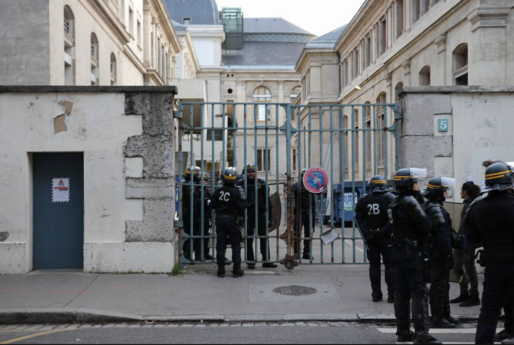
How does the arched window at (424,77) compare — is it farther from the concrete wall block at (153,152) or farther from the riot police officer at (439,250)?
the riot police officer at (439,250)

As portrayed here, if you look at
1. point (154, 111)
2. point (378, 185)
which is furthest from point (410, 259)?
point (154, 111)

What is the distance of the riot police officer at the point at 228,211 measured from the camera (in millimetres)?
9703

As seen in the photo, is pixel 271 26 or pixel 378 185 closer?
pixel 378 185

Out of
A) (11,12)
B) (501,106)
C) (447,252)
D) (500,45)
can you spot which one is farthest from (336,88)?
(447,252)

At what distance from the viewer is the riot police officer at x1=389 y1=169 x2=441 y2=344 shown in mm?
5887

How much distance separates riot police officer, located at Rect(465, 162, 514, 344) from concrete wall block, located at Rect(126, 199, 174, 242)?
580 centimetres

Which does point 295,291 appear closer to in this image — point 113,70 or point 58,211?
point 58,211

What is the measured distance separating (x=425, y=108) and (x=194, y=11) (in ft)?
227

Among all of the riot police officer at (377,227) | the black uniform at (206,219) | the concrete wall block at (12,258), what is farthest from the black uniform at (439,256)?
the concrete wall block at (12,258)

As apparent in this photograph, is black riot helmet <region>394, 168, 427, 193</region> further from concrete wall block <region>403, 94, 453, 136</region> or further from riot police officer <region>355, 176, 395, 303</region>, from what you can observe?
concrete wall block <region>403, 94, 453, 136</region>

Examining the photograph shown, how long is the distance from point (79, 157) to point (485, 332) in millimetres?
7504

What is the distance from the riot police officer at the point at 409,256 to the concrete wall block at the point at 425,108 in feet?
14.3

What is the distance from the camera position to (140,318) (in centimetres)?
729

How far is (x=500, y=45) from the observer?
17.5 metres
